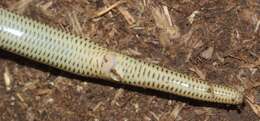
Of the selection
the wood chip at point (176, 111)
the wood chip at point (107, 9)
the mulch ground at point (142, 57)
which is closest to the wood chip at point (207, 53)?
the mulch ground at point (142, 57)

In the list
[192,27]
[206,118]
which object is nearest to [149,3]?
[192,27]

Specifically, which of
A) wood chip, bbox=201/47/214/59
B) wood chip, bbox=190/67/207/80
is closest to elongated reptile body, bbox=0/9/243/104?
wood chip, bbox=190/67/207/80

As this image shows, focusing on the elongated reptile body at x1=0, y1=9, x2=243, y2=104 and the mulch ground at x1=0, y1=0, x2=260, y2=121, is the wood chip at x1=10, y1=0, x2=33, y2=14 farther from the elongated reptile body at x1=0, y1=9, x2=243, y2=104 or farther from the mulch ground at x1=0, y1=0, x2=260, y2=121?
the elongated reptile body at x1=0, y1=9, x2=243, y2=104

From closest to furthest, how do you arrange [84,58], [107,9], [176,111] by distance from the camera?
[84,58], [107,9], [176,111]

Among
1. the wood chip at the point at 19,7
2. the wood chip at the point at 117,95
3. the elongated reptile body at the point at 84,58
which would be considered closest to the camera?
the elongated reptile body at the point at 84,58

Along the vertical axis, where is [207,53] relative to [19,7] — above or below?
below

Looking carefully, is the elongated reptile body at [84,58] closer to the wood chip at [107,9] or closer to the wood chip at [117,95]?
the wood chip at [117,95]

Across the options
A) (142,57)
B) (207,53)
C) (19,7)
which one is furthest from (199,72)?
(19,7)

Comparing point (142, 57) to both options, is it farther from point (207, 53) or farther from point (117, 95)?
point (207, 53)

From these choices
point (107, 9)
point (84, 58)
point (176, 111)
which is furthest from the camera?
point (176, 111)
